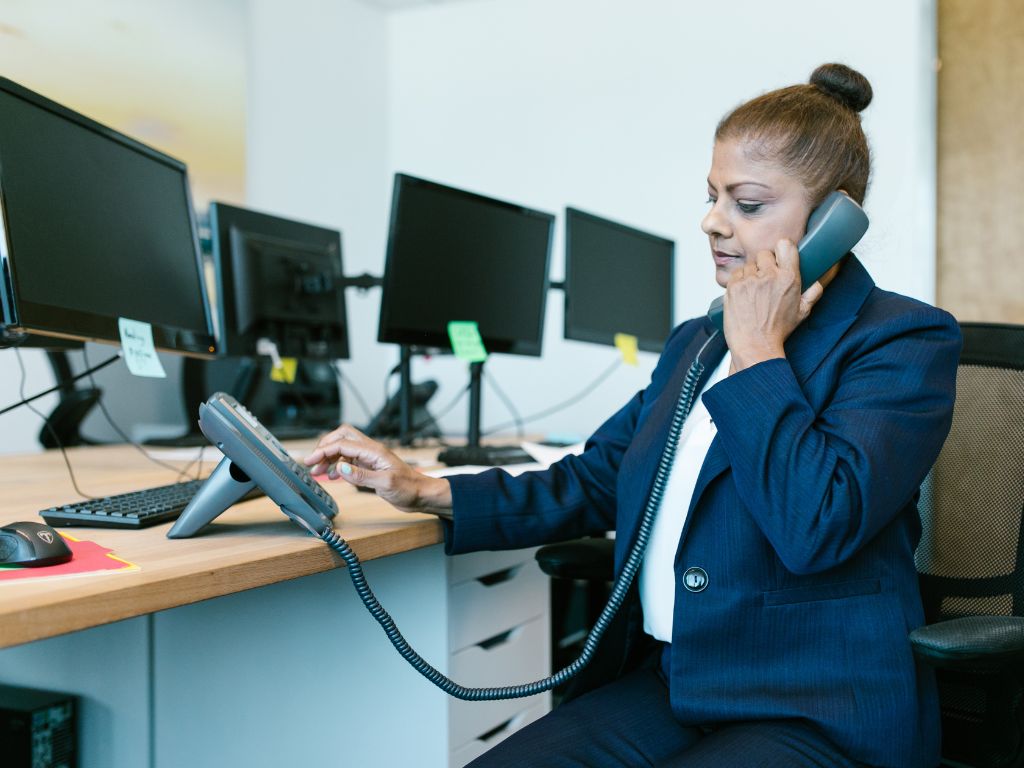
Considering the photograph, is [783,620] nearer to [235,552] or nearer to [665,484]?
[665,484]

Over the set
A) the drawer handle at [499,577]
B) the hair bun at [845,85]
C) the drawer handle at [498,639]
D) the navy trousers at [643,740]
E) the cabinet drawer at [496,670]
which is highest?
the hair bun at [845,85]

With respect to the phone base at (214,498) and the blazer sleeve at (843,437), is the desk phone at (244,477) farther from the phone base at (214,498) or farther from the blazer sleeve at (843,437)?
the blazer sleeve at (843,437)

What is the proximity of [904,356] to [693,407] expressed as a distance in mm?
294

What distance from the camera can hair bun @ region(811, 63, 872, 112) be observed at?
1.21 m

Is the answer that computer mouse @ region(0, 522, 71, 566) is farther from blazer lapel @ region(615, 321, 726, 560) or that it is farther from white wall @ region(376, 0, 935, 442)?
white wall @ region(376, 0, 935, 442)

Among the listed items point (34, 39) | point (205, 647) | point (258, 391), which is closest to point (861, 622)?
point (205, 647)

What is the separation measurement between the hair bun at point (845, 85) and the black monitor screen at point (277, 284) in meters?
1.28

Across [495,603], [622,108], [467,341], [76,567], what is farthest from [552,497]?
[622,108]

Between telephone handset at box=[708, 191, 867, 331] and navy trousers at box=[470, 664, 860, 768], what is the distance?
509mm

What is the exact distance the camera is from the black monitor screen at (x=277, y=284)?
202 cm

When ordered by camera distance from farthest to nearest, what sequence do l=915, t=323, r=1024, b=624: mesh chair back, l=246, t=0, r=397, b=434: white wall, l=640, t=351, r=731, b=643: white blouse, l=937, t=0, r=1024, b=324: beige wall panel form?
l=246, t=0, r=397, b=434: white wall
l=937, t=0, r=1024, b=324: beige wall panel
l=915, t=323, r=1024, b=624: mesh chair back
l=640, t=351, r=731, b=643: white blouse

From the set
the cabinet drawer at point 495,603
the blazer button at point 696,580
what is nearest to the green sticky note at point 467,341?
the cabinet drawer at point 495,603

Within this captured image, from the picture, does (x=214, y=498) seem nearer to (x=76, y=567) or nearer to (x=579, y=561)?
(x=76, y=567)

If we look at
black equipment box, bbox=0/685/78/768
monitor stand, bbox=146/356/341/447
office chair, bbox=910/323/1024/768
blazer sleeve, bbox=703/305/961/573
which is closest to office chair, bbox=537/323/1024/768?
office chair, bbox=910/323/1024/768
